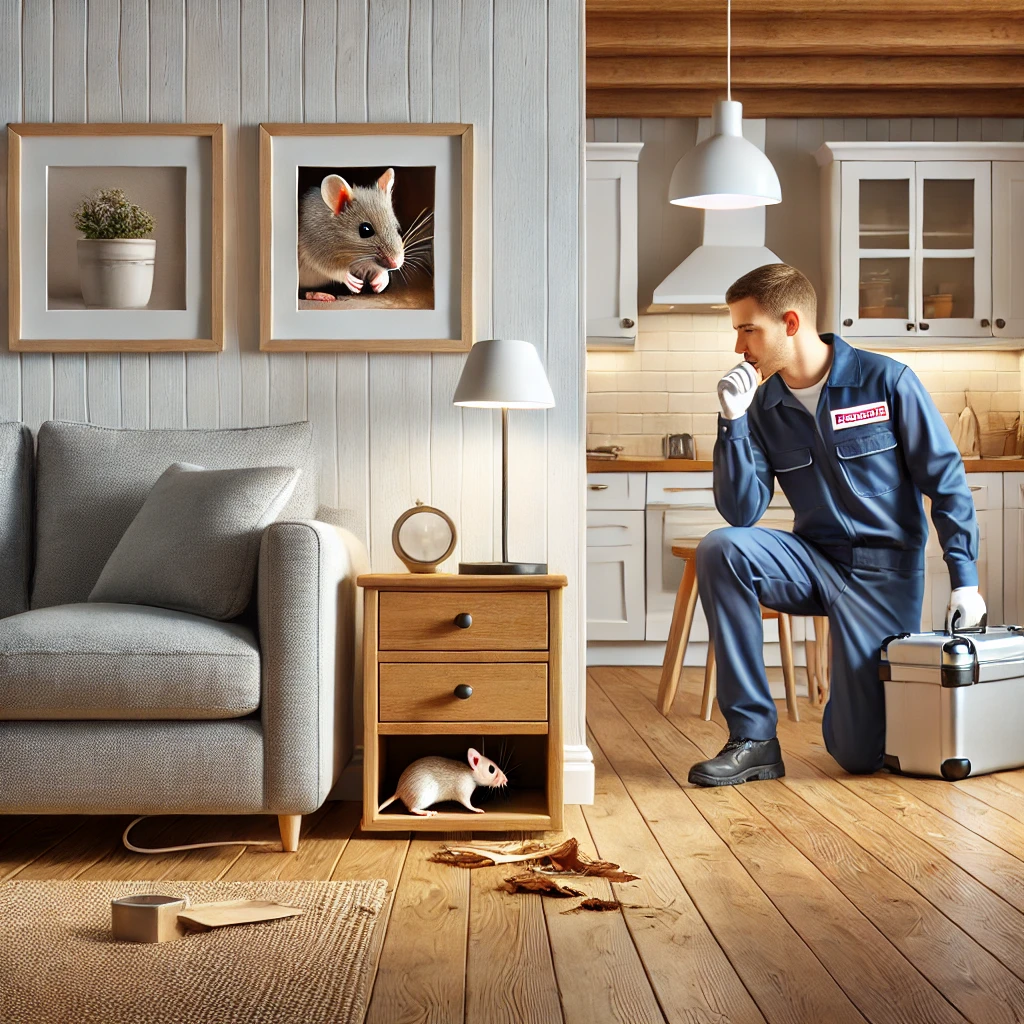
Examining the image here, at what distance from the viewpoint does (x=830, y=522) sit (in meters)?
3.08

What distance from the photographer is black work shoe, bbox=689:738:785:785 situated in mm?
2854

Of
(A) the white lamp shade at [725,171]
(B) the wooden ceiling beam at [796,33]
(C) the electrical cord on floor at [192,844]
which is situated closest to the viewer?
(C) the electrical cord on floor at [192,844]

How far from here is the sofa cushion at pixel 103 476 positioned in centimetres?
261

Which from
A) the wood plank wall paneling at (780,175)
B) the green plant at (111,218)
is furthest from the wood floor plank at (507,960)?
the wood plank wall paneling at (780,175)

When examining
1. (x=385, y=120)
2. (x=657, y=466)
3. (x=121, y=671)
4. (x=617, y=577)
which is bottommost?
(x=617, y=577)

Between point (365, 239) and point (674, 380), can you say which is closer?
point (365, 239)

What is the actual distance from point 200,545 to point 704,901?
1210 mm

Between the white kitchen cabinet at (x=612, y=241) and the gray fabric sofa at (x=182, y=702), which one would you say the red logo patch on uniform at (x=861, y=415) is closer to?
the gray fabric sofa at (x=182, y=702)

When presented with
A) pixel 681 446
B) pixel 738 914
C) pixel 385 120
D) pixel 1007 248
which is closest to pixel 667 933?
pixel 738 914

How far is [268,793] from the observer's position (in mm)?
2205

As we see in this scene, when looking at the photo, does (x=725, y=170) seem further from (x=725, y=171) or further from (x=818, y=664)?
(x=818, y=664)

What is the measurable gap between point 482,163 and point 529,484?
0.80m

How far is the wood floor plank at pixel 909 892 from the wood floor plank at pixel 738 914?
15 cm

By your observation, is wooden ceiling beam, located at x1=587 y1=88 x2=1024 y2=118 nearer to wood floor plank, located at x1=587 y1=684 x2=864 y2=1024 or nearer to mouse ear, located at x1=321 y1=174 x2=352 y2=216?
mouse ear, located at x1=321 y1=174 x2=352 y2=216
